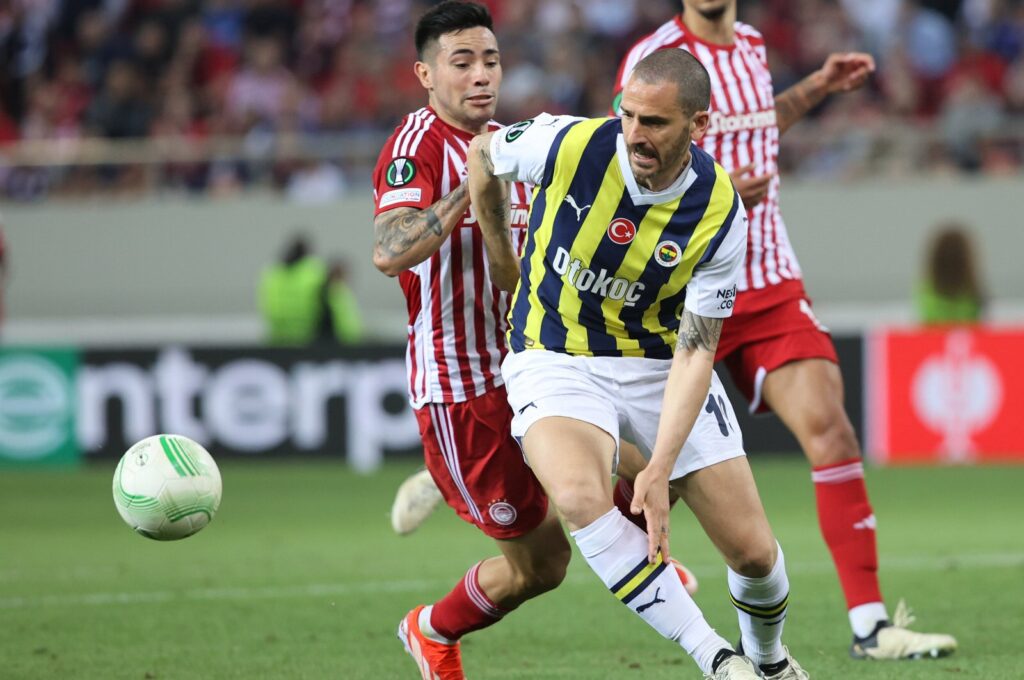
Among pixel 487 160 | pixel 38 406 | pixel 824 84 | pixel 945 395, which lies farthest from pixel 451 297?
pixel 38 406

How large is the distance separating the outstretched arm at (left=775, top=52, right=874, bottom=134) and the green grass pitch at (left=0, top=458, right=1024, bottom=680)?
2.18 m

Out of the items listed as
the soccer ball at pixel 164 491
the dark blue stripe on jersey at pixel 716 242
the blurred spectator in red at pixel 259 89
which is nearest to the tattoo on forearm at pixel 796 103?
the dark blue stripe on jersey at pixel 716 242

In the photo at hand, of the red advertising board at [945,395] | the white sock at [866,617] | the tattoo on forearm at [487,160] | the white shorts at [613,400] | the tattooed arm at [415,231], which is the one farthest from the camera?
the red advertising board at [945,395]

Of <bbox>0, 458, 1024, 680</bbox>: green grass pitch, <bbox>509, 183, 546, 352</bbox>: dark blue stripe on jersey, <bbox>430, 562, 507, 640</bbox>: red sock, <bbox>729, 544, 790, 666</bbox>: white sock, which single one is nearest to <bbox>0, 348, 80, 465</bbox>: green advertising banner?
<bbox>0, 458, 1024, 680</bbox>: green grass pitch

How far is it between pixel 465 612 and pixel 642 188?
1668 millimetres

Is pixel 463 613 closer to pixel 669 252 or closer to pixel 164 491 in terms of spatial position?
pixel 164 491

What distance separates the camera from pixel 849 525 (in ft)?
20.3

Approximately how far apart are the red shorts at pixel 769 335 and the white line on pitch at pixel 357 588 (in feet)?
7.03

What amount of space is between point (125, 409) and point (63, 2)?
6.15 m

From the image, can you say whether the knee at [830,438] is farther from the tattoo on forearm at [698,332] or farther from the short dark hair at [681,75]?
the short dark hair at [681,75]

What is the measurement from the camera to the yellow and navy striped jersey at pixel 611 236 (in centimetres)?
476

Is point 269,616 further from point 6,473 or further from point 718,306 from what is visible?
point 6,473

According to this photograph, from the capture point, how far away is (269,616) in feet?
23.3

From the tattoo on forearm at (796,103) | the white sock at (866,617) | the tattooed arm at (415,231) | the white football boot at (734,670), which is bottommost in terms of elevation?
the white sock at (866,617)
